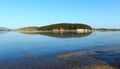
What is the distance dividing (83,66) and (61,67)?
2612 mm

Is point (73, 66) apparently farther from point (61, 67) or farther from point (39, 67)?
point (39, 67)

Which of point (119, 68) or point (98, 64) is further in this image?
point (98, 64)

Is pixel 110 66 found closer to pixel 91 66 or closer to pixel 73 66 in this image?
pixel 91 66

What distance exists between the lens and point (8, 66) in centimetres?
2462

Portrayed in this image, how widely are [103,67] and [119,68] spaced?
5.81 feet

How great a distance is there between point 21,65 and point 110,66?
10.3m

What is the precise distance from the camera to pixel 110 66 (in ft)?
80.2

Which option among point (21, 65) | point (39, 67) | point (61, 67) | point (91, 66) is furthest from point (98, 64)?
point (21, 65)

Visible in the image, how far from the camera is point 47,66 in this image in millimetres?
24734

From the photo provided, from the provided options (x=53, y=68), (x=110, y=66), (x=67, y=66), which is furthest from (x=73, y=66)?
A: (x=110, y=66)

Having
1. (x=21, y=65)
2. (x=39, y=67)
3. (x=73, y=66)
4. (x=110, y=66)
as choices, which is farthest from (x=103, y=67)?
(x=21, y=65)

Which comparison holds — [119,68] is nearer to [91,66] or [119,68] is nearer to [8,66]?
[91,66]

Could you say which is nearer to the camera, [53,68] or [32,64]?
[53,68]

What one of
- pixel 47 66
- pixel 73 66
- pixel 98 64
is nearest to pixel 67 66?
pixel 73 66
